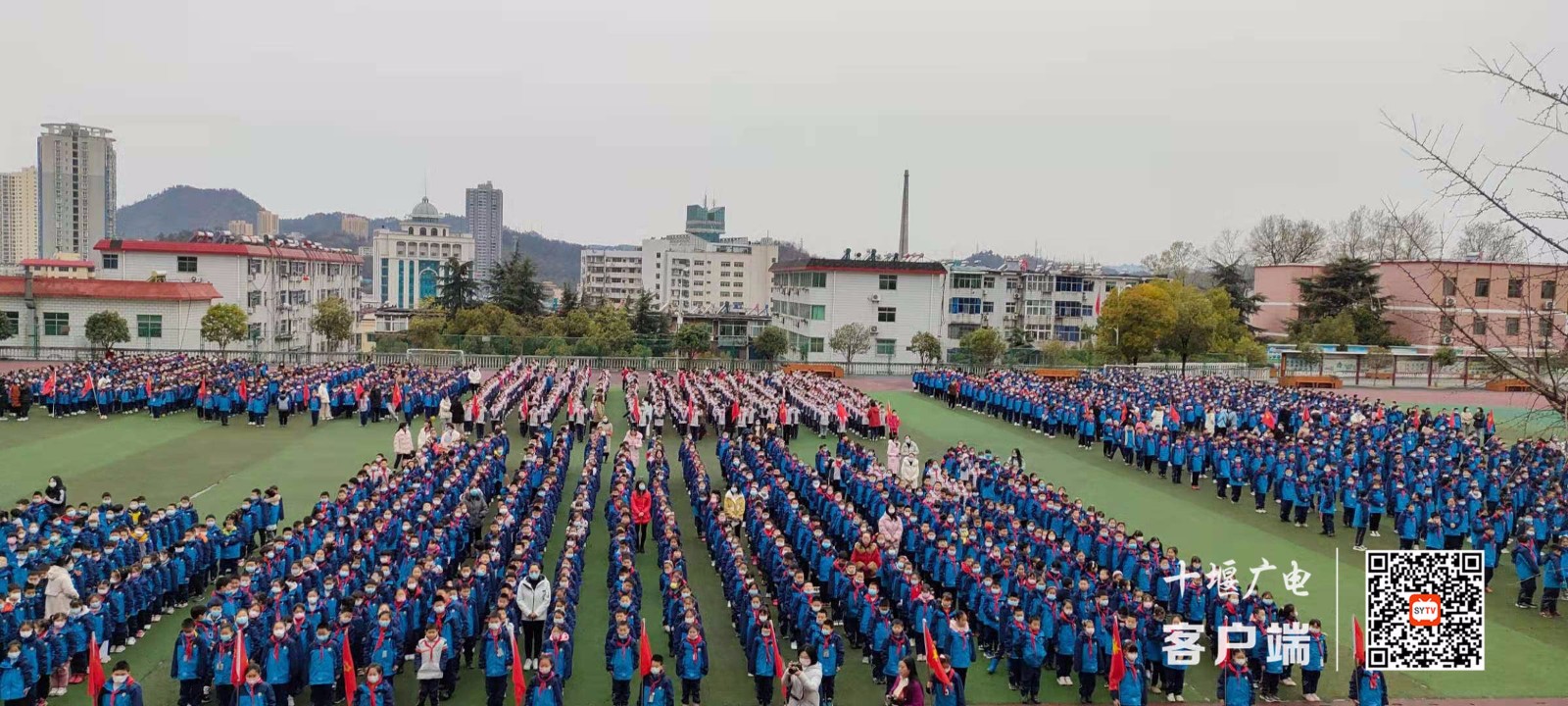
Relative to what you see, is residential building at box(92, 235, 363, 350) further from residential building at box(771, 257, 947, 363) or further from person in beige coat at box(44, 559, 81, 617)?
person in beige coat at box(44, 559, 81, 617)

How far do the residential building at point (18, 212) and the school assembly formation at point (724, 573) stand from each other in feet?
577

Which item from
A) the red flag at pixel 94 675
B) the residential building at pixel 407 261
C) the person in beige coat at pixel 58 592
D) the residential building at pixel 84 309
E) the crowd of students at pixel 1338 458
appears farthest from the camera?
the residential building at pixel 407 261

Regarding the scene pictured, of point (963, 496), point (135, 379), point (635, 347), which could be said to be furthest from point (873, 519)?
point (635, 347)

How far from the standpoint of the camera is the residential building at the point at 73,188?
131 meters

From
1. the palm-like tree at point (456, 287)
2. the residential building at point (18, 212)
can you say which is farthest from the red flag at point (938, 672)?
the residential building at point (18, 212)

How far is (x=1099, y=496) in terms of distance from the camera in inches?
726

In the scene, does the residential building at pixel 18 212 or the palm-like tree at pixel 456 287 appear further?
the residential building at pixel 18 212

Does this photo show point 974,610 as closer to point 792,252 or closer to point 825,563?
point 825,563

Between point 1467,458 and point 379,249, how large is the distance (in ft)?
401

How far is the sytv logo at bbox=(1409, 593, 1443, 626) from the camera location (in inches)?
358

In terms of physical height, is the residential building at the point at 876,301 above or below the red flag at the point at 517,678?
above

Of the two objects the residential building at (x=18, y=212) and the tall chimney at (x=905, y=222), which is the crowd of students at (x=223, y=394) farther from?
the residential building at (x=18, y=212)

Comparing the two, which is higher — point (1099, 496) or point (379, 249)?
point (379, 249)

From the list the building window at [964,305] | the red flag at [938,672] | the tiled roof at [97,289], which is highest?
the building window at [964,305]
